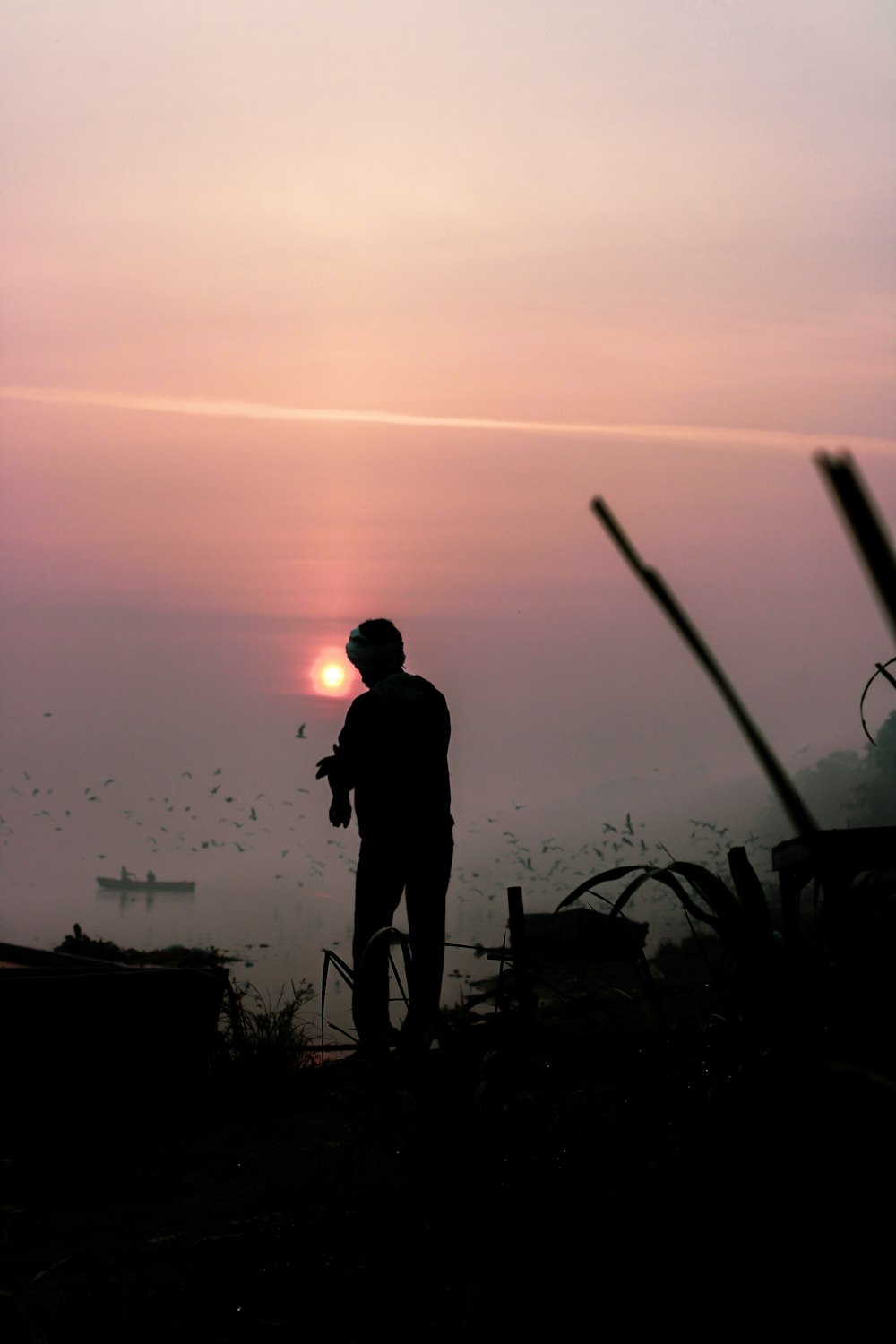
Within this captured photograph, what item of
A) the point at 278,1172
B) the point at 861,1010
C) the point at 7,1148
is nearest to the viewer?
the point at 861,1010

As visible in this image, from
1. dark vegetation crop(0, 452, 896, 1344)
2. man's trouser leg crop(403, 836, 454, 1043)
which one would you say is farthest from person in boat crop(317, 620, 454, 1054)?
dark vegetation crop(0, 452, 896, 1344)

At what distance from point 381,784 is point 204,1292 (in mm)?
3938

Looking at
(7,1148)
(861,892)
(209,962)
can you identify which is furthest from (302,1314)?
(209,962)

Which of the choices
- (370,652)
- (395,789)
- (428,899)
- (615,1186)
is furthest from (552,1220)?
(370,652)

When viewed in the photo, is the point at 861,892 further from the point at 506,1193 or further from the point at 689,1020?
the point at 689,1020

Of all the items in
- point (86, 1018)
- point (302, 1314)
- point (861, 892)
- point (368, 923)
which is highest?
point (368, 923)

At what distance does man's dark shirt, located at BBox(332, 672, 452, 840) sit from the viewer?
6.48m

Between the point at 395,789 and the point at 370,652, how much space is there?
2.46ft

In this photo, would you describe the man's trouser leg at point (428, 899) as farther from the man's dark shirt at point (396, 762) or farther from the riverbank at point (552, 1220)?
the riverbank at point (552, 1220)

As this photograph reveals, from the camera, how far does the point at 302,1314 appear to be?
236cm

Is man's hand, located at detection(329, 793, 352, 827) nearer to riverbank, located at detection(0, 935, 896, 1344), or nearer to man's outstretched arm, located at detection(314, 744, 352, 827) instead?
man's outstretched arm, located at detection(314, 744, 352, 827)

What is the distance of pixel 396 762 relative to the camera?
6.53 metres

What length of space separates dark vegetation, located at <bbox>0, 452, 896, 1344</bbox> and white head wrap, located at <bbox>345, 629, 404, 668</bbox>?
337 centimetres

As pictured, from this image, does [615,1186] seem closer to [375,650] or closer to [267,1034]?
[375,650]
